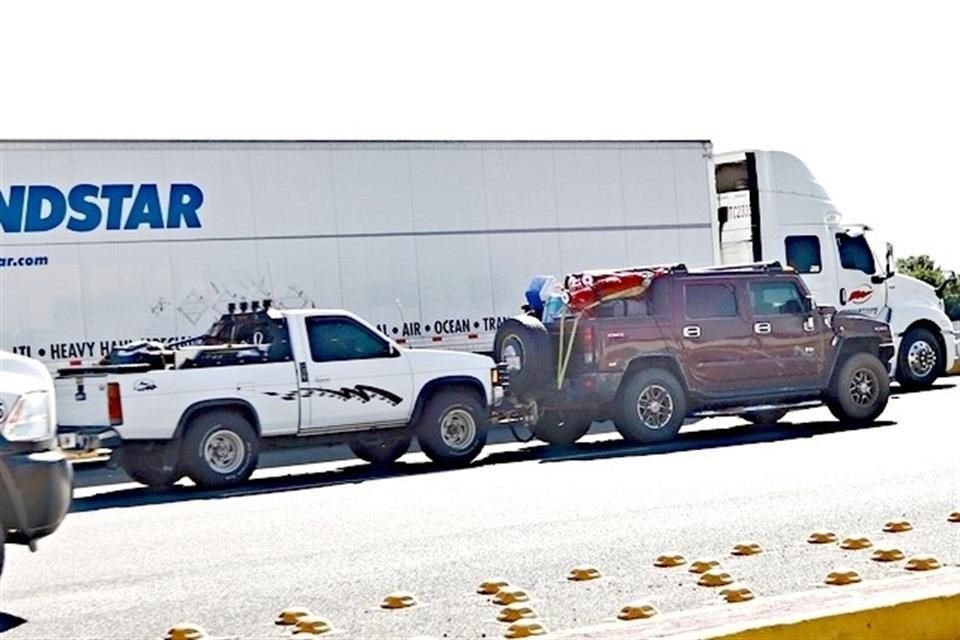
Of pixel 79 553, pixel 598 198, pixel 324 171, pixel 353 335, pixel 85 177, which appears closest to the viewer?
pixel 79 553

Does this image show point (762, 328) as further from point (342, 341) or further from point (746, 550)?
point (746, 550)

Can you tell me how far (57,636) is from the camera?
330 inches

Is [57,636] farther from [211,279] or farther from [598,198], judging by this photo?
[598,198]

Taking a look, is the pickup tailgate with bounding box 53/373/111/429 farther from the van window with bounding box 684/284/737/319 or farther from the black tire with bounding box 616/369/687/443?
the van window with bounding box 684/284/737/319

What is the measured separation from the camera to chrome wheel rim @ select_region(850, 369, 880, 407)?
19.5 m

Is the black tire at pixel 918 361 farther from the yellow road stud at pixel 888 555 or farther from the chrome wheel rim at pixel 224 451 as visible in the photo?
the yellow road stud at pixel 888 555

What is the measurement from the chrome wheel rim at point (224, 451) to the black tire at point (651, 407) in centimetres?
427

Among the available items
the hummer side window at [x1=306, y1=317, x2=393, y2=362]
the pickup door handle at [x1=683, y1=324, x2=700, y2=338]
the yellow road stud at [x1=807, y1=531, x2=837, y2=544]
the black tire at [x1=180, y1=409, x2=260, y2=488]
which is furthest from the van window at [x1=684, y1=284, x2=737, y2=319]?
the yellow road stud at [x1=807, y1=531, x2=837, y2=544]

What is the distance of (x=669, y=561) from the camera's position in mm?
9727

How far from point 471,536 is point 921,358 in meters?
15.9

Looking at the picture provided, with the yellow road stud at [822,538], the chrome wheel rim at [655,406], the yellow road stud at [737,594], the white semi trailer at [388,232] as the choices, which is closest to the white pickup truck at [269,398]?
the chrome wheel rim at [655,406]

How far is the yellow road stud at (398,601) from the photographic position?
875 cm

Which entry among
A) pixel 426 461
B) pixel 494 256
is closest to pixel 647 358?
pixel 426 461

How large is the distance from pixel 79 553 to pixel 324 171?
39.6 ft
